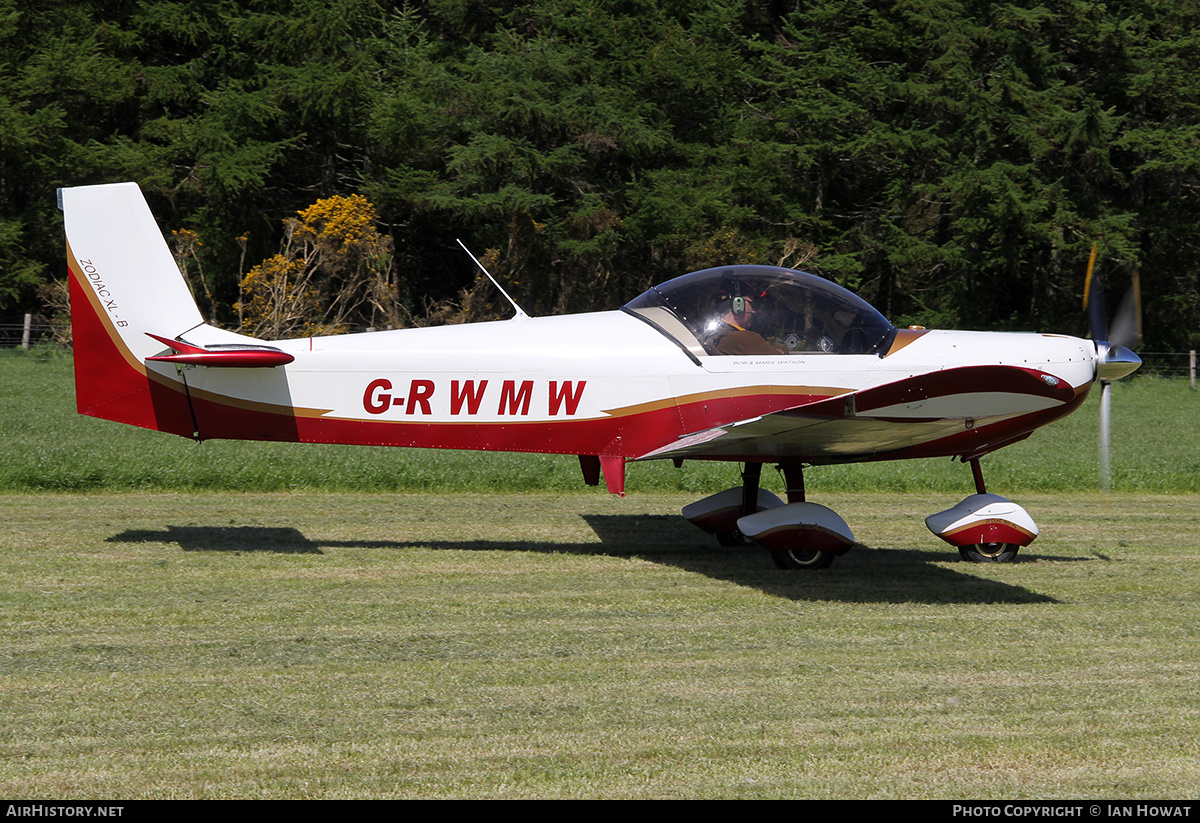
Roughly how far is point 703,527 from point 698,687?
13.1 feet

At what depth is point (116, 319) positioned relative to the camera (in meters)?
7.97

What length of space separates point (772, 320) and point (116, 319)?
189 inches

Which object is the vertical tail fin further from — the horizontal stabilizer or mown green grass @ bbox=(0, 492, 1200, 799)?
mown green grass @ bbox=(0, 492, 1200, 799)

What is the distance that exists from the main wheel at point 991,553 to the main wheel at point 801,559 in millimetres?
1214

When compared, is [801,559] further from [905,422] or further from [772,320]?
[772,320]

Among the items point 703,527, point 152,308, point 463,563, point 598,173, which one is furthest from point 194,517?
point 598,173

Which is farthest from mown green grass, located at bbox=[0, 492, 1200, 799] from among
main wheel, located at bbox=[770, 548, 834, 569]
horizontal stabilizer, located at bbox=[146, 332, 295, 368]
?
horizontal stabilizer, located at bbox=[146, 332, 295, 368]

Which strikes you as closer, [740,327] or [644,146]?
[740,327]

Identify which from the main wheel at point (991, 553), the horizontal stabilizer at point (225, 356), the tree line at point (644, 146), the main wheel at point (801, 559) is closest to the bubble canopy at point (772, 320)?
the main wheel at point (801, 559)

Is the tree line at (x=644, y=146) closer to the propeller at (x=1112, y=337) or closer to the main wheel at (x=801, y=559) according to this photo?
the main wheel at (x=801, y=559)

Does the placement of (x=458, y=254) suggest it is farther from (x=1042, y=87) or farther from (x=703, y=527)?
(x=703, y=527)

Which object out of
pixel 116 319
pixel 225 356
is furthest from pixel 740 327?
pixel 116 319

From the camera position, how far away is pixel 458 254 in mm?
36406

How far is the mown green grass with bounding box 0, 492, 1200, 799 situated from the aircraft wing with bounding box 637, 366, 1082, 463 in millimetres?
909
